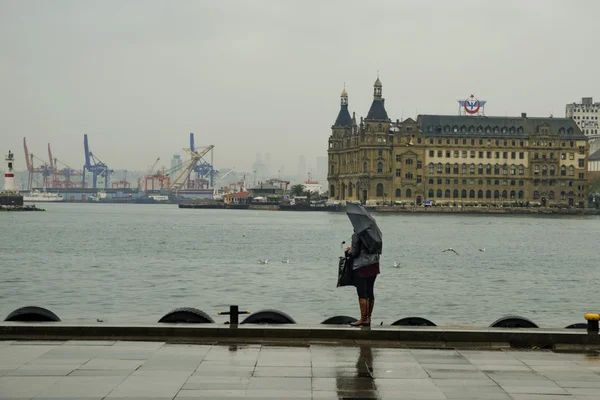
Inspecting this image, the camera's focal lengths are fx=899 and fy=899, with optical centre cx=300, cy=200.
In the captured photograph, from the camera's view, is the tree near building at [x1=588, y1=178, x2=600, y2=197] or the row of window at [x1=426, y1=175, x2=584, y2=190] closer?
the tree near building at [x1=588, y1=178, x2=600, y2=197]

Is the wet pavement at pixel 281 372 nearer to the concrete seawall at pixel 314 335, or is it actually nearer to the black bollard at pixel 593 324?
the concrete seawall at pixel 314 335

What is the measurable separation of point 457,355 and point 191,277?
1339 inches

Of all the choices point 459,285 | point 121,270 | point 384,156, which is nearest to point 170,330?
point 459,285

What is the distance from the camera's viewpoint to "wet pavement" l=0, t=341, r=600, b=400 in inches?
425

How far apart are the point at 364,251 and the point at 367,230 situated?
1.21ft

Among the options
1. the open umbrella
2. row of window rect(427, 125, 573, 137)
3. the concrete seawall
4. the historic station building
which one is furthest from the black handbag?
row of window rect(427, 125, 573, 137)

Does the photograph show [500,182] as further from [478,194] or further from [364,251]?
[364,251]

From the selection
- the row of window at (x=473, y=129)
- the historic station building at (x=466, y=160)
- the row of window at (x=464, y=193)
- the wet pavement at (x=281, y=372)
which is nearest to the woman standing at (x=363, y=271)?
the wet pavement at (x=281, y=372)

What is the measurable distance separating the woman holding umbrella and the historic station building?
179 m

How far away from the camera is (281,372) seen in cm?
1199

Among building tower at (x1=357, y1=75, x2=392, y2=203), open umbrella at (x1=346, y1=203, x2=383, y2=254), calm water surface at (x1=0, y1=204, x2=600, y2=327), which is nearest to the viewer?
open umbrella at (x1=346, y1=203, x2=383, y2=254)

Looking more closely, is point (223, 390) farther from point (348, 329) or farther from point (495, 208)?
point (495, 208)

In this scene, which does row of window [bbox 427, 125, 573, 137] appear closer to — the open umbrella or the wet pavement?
the open umbrella

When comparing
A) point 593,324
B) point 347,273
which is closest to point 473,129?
point 347,273
